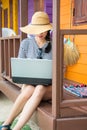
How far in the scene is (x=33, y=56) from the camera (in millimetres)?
3594

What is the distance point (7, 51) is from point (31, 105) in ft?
7.26

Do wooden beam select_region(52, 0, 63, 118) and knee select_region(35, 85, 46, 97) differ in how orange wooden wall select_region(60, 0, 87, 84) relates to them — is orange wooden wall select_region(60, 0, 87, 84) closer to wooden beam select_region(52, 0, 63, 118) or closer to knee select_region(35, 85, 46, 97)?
knee select_region(35, 85, 46, 97)

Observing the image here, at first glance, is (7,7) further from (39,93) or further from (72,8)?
(39,93)

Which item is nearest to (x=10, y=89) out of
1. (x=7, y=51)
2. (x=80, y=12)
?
(x=7, y=51)

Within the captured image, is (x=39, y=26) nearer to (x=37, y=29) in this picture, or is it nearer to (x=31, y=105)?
(x=37, y=29)

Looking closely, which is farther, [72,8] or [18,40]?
[72,8]

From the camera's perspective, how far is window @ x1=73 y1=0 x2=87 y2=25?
4.76m

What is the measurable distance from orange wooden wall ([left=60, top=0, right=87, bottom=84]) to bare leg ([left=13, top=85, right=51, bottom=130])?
6.21 feet

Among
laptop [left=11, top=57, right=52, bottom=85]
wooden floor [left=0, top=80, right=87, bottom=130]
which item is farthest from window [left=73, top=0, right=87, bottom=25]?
wooden floor [left=0, top=80, right=87, bottom=130]

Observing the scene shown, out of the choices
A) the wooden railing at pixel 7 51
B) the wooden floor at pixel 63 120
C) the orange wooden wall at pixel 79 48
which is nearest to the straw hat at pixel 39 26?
the wooden floor at pixel 63 120

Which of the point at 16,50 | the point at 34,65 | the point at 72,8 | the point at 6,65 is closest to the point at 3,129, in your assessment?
the point at 34,65

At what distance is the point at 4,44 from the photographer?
5.29 metres

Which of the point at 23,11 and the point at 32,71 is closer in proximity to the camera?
the point at 32,71

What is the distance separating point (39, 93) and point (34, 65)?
1.04 feet
